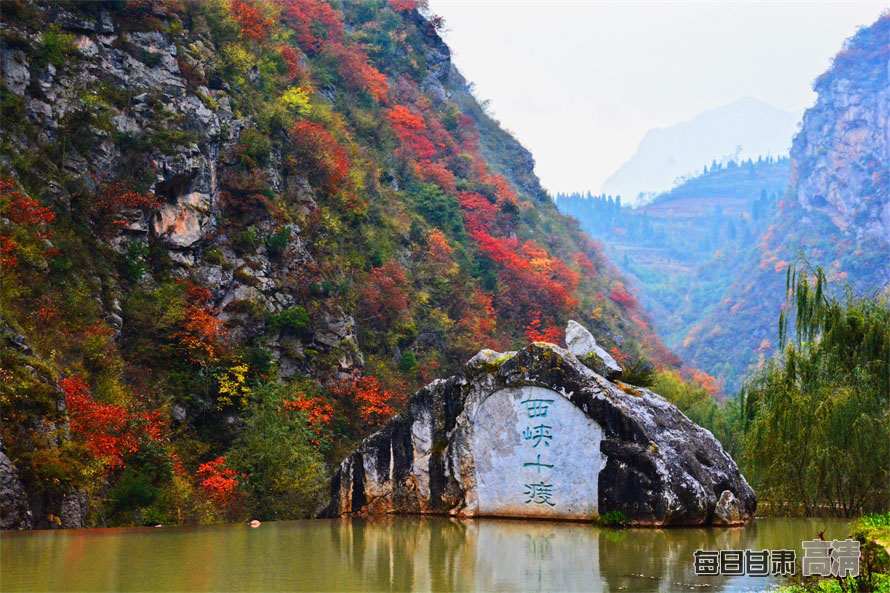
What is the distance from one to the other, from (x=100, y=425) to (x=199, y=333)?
4.95 meters

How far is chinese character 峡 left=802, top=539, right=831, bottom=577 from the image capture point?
546cm

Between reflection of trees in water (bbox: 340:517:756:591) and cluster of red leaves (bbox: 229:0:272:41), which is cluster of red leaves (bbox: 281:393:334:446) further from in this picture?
cluster of red leaves (bbox: 229:0:272:41)

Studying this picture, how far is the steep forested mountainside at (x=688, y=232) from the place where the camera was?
7256 centimetres

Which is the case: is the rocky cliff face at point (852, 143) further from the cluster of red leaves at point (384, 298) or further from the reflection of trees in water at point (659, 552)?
the reflection of trees in water at point (659, 552)

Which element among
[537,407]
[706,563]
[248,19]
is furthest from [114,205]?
[706,563]

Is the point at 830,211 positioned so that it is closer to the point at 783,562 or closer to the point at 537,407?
the point at 537,407

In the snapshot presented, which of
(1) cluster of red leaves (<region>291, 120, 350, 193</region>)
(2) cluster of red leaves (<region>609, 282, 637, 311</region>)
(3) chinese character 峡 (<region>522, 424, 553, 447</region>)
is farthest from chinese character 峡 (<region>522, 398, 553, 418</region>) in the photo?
(2) cluster of red leaves (<region>609, 282, 637, 311</region>)

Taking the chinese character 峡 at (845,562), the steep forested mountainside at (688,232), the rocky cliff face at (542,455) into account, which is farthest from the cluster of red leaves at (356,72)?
the steep forested mountainside at (688,232)

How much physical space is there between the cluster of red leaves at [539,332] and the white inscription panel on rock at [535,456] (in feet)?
50.2

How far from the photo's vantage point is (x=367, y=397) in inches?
738

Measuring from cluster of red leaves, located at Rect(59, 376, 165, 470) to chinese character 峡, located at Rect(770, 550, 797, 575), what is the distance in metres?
9.03

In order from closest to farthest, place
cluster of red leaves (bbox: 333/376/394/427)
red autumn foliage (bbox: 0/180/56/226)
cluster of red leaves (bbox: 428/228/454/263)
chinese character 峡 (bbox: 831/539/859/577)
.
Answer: chinese character 峡 (bbox: 831/539/859/577) → red autumn foliage (bbox: 0/180/56/226) → cluster of red leaves (bbox: 333/376/394/427) → cluster of red leaves (bbox: 428/228/454/263)

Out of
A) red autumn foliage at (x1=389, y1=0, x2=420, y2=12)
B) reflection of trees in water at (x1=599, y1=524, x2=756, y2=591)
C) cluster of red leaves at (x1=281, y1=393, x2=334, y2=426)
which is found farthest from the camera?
red autumn foliage at (x1=389, y1=0, x2=420, y2=12)

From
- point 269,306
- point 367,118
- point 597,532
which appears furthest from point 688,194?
point 597,532
